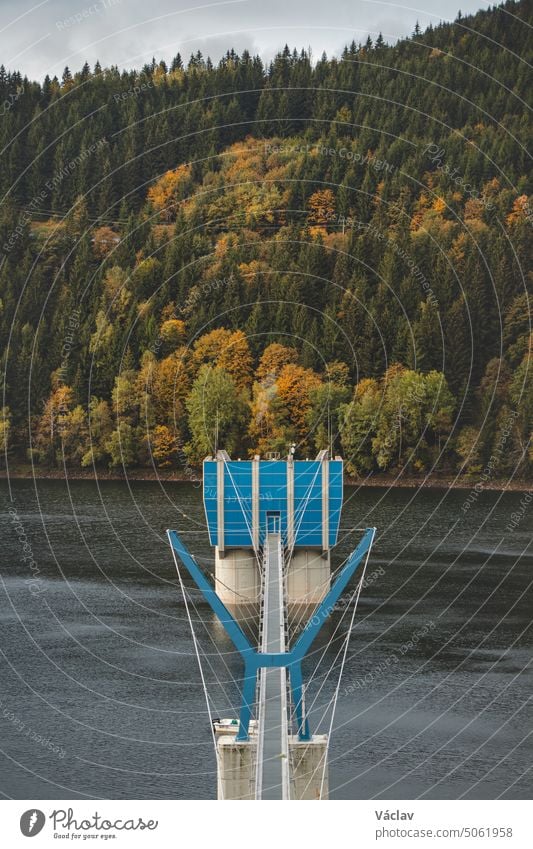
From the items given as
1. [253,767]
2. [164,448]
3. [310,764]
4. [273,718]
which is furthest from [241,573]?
[164,448]

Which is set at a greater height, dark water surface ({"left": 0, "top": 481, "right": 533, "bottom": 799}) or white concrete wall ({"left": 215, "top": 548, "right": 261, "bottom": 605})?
white concrete wall ({"left": 215, "top": 548, "right": 261, "bottom": 605})

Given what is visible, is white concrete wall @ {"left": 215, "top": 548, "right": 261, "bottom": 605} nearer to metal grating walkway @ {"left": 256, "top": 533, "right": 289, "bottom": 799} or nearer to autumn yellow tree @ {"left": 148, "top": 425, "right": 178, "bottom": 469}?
metal grating walkway @ {"left": 256, "top": 533, "right": 289, "bottom": 799}

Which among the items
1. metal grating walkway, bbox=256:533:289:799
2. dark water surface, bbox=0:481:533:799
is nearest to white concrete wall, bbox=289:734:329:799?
metal grating walkway, bbox=256:533:289:799

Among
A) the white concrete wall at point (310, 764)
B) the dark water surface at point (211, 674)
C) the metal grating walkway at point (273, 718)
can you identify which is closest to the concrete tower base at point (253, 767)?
the white concrete wall at point (310, 764)

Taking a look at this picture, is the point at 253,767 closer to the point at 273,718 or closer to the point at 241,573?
the point at 273,718

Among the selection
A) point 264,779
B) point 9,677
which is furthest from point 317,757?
point 9,677

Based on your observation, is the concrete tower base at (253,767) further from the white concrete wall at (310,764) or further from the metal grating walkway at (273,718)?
the metal grating walkway at (273,718)
